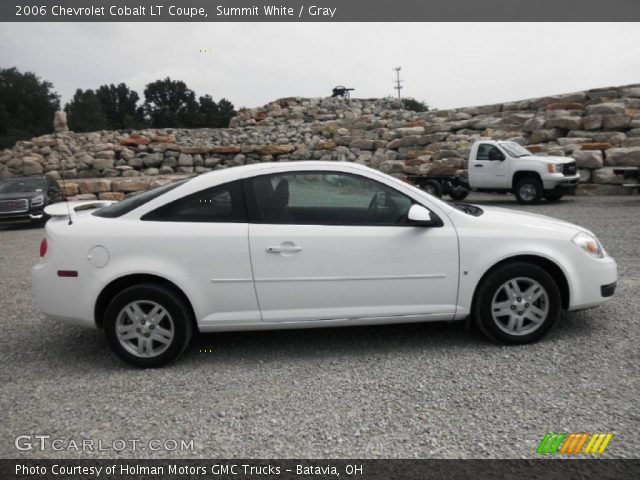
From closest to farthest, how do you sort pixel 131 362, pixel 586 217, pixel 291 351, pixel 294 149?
1. pixel 131 362
2. pixel 291 351
3. pixel 586 217
4. pixel 294 149

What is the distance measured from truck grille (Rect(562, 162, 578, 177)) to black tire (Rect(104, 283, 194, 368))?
510 inches

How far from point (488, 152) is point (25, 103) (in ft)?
196

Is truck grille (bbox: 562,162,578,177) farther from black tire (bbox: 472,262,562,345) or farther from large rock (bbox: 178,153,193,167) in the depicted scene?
large rock (bbox: 178,153,193,167)

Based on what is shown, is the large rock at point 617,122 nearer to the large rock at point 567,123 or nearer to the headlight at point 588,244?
the large rock at point 567,123

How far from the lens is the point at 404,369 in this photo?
3.71 m

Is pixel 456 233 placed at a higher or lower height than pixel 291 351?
higher

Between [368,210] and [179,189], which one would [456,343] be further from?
[179,189]

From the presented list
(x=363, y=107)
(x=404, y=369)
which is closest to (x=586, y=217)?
(x=404, y=369)

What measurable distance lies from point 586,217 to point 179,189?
10.1m

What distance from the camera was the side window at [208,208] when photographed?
153 inches

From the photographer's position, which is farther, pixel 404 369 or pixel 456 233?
pixel 456 233

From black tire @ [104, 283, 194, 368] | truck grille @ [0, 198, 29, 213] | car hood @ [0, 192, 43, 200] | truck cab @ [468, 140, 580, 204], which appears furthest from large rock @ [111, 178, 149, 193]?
black tire @ [104, 283, 194, 368]

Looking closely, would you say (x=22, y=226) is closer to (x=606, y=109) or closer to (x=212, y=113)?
(x=606, y=109)

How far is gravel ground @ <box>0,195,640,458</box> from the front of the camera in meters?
2.82
